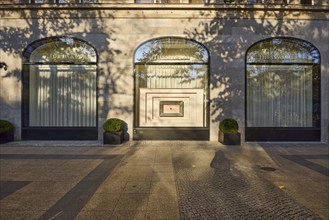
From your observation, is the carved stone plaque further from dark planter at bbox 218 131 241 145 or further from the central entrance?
dark planter at bbox 218 131 241 145

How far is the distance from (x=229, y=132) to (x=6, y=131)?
36.8ft

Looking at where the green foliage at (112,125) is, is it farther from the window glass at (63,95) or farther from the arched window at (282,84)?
the arched window at (282,84)

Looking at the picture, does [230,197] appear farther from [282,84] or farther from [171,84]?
[282,84]

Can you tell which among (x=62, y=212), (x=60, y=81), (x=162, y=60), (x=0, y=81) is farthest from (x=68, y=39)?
(x=62, y=212)

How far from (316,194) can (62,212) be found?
5381 millimetres

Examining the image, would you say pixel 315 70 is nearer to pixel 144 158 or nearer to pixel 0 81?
pixel 144 158

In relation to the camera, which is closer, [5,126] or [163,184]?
[163,184]

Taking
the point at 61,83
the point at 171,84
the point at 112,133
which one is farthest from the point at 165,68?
the point at 61,83

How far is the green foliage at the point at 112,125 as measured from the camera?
34.4ft

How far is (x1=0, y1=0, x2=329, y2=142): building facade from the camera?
1175 cm

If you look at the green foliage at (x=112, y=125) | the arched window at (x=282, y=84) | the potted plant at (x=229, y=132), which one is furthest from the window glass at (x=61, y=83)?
the arched window at (x=282, y=84)

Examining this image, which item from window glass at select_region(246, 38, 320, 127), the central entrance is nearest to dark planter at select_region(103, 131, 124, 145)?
the central entrance

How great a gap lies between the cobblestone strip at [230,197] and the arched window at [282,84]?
6630 mm

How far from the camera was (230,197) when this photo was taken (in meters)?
4.66
